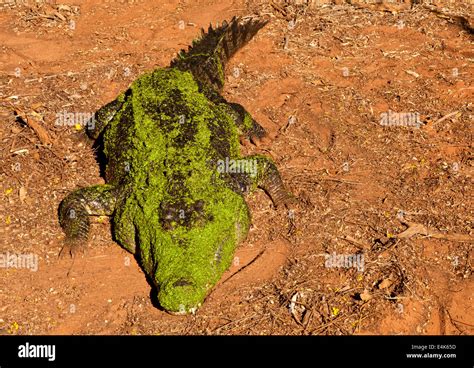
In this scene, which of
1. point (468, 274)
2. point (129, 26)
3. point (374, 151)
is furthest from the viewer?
point (129, 26)

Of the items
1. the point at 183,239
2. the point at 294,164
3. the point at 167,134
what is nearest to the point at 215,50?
the point at 294,164

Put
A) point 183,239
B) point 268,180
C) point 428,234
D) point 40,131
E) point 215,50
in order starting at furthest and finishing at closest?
point 215,50 → point 40,131 → point 268,180 → point 428,234 → point 183,239

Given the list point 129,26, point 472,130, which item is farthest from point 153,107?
point 472,130

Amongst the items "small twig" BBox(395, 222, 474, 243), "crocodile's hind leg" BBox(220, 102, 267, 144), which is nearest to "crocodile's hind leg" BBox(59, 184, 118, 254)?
"crocodile's hind leg" BBox(220, 102, 267, 144)

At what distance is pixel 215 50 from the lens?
8.84 m

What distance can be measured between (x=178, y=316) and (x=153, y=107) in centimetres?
280

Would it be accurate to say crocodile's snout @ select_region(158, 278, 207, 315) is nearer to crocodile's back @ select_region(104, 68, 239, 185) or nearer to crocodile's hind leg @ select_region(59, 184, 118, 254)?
crocodile's back @ select_region(104, 68, 239, 185)

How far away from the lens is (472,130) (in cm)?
788

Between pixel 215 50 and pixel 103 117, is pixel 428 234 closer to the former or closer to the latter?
pixel 215 50

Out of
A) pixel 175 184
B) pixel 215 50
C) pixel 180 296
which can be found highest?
pixel 215 50

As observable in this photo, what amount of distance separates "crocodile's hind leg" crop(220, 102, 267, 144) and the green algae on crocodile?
16 mm

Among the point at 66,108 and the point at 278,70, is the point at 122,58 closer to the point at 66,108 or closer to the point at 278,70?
the point at 66,108

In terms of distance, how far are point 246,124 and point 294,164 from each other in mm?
958

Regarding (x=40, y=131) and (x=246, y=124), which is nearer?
(x=40, y=131)
